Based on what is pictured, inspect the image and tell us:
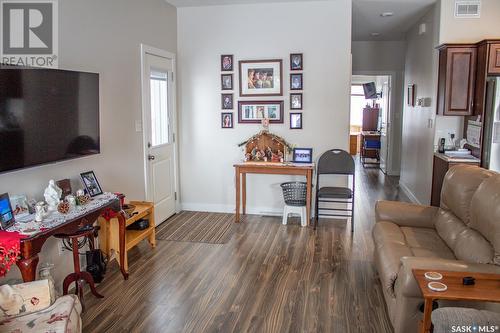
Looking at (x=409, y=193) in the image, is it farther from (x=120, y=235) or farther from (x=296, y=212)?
(x=120, y=235)

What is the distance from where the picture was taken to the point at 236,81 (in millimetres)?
5602

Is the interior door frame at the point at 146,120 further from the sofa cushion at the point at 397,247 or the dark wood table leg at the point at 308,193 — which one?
the sofa cushion at the point at 397,247

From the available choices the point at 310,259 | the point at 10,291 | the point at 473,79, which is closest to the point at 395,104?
the point at 473,79

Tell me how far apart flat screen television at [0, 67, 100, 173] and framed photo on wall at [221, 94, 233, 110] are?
222 centimetres

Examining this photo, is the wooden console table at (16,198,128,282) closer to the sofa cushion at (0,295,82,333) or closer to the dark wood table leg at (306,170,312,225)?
the sofa cushion at (0,295,82,333)

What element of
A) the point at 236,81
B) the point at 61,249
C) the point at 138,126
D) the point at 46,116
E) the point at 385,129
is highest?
the point at 236,81

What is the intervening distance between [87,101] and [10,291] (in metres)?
1.76

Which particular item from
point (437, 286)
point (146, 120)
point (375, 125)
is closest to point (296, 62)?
point (146, 120)

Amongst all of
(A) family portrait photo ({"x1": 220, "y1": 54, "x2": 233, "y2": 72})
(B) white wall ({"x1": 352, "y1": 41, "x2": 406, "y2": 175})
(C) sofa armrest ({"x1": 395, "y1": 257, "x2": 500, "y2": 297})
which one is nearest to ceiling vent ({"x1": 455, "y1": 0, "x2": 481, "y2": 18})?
(A) family portrait photo ({"x1": 220, "y1": 54, "x2": 233, "y2": 72})

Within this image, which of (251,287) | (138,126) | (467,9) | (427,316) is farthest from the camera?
(467,9)

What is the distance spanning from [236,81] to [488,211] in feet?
12.2

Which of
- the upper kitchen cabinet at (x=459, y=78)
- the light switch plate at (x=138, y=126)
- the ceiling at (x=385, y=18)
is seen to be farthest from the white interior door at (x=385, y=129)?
the light switch plate at (x=138, y=126)

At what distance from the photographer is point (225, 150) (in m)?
5.77

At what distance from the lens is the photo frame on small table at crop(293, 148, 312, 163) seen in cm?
539
